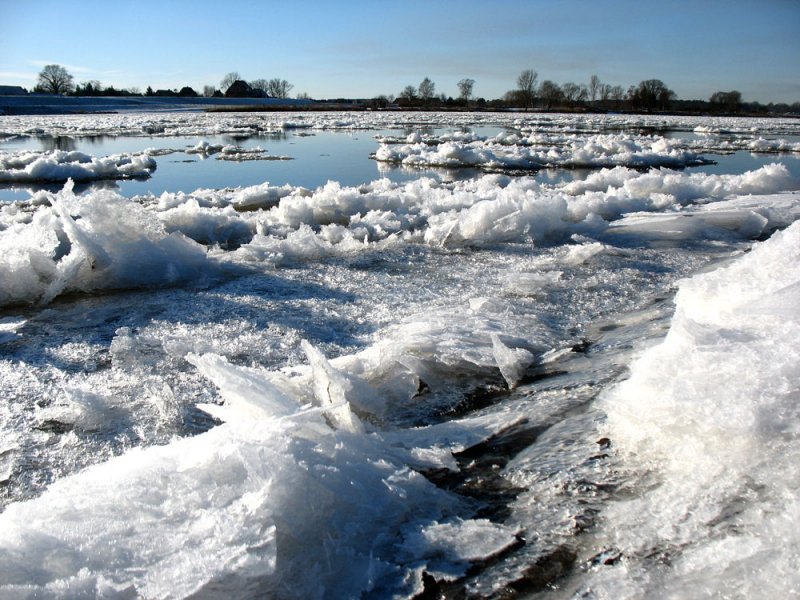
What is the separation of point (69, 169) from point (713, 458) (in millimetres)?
10769

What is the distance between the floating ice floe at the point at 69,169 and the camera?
942 cm

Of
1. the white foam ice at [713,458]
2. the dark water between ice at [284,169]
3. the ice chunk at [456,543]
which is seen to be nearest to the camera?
the white foam ice at [713,458]

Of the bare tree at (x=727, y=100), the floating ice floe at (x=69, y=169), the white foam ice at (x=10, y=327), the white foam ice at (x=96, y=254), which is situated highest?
the bare tree at (x=727, y=100)

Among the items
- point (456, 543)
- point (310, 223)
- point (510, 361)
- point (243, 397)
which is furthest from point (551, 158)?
point (456, 543)

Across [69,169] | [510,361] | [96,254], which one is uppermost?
[69,169]

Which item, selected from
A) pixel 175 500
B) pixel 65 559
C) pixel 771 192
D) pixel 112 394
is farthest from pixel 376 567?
pixel 771 192

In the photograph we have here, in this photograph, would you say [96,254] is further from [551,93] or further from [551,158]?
[551,93]

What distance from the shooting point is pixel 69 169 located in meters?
9.70

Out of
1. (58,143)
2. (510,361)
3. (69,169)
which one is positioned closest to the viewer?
(510,361)

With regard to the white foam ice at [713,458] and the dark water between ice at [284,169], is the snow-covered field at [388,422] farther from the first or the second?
the dark water between ice at [284,169]

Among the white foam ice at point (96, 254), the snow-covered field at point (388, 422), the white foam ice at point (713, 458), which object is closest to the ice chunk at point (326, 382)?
the snow-covered field at point (388, 422)

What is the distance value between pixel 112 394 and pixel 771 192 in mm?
8073

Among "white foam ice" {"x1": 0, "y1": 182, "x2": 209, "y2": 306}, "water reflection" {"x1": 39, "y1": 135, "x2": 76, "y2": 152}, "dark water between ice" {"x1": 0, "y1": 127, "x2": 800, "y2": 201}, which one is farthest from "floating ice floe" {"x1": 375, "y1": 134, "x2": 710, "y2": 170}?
"white foam ice" {"x1": 0, "y1": 182, "x2": 209, "y2": 306}

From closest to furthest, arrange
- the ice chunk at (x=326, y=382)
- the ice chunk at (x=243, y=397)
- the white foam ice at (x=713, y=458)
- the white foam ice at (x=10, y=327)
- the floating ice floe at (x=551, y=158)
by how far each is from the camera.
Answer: the white foam ice at (x=713, y=458) < the ice chunk at (x=243, y=397) < the ice chunk at (x=326, y=382) < the white foam ice at (x=10, y=327) < the floating ice floe at (x=551, y=158)
